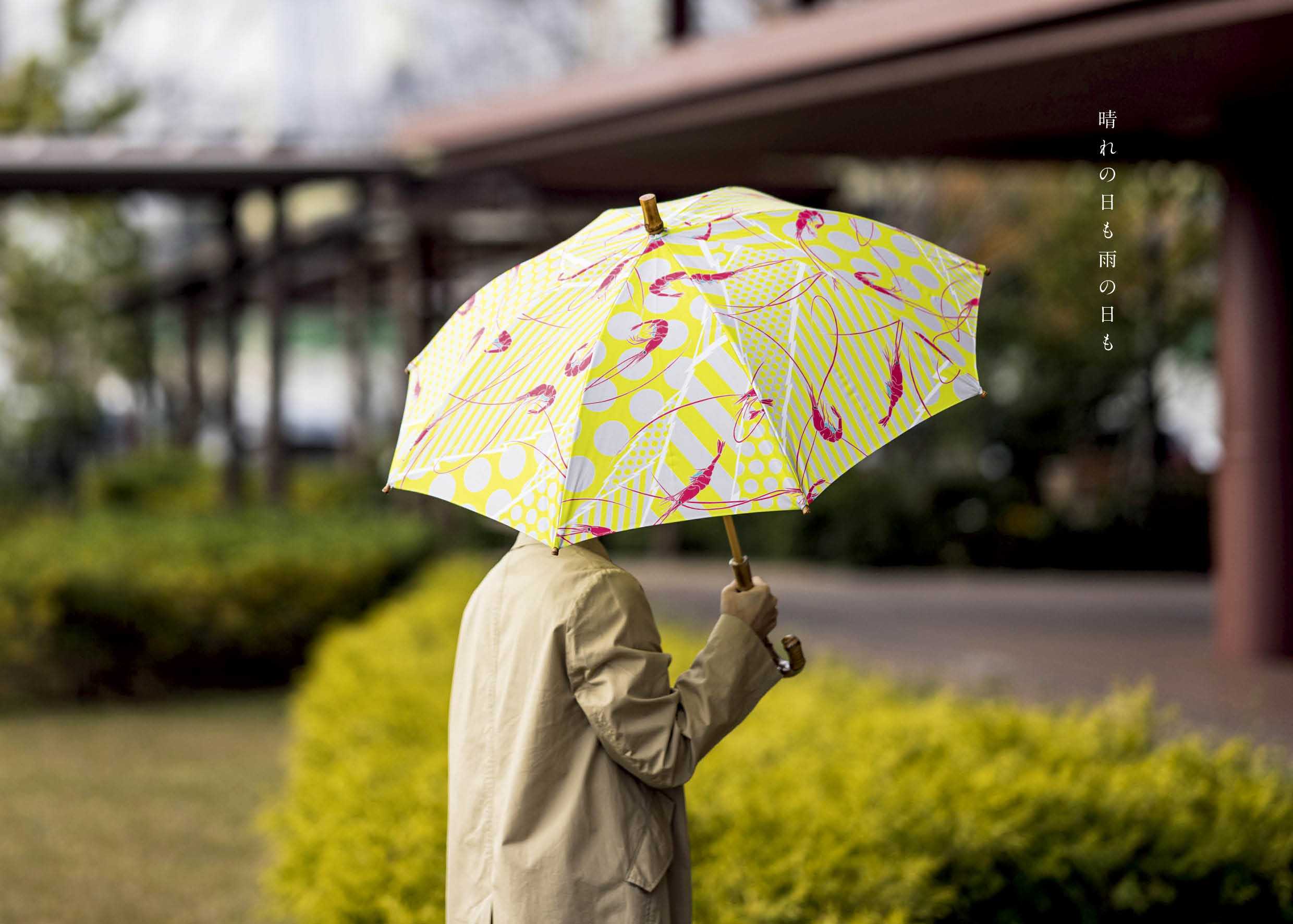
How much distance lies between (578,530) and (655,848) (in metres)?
0.58

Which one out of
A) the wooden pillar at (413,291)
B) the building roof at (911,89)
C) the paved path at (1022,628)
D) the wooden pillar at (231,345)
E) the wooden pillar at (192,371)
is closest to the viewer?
the building roof at (911,89)

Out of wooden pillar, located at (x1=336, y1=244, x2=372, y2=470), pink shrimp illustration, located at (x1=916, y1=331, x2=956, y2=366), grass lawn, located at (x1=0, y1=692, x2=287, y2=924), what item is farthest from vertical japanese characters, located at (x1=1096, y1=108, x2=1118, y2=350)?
wooden pillar, located at (x1=336, y1=244, x2=372, y2=470)

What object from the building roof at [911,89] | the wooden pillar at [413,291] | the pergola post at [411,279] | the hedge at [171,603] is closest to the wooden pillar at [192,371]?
the pergola post at [411,279]

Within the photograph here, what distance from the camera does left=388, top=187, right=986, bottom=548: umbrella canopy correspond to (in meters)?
1.95

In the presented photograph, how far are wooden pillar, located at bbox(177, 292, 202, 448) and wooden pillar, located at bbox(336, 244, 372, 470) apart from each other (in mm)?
2072

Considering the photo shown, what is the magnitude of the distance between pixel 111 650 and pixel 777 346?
7.25 meters

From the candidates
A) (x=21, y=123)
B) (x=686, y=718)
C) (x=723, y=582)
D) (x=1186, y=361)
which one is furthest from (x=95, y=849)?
(x=1186, y=361)

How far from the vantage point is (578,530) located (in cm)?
192

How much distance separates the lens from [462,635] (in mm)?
2330

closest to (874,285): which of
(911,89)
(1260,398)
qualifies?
(911,89)

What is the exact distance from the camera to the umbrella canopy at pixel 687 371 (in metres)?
1.95

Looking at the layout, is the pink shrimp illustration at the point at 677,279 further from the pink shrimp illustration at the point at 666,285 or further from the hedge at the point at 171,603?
the hedge at the point at 171,603

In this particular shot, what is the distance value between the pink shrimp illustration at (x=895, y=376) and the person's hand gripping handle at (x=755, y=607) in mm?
335

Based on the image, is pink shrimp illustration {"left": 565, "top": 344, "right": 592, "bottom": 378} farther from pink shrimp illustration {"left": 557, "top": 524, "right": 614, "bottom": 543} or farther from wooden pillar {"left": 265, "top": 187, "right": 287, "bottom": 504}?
wooden pillar {"left": 265, "top": 187, "right": 287, "bottom": 504}
